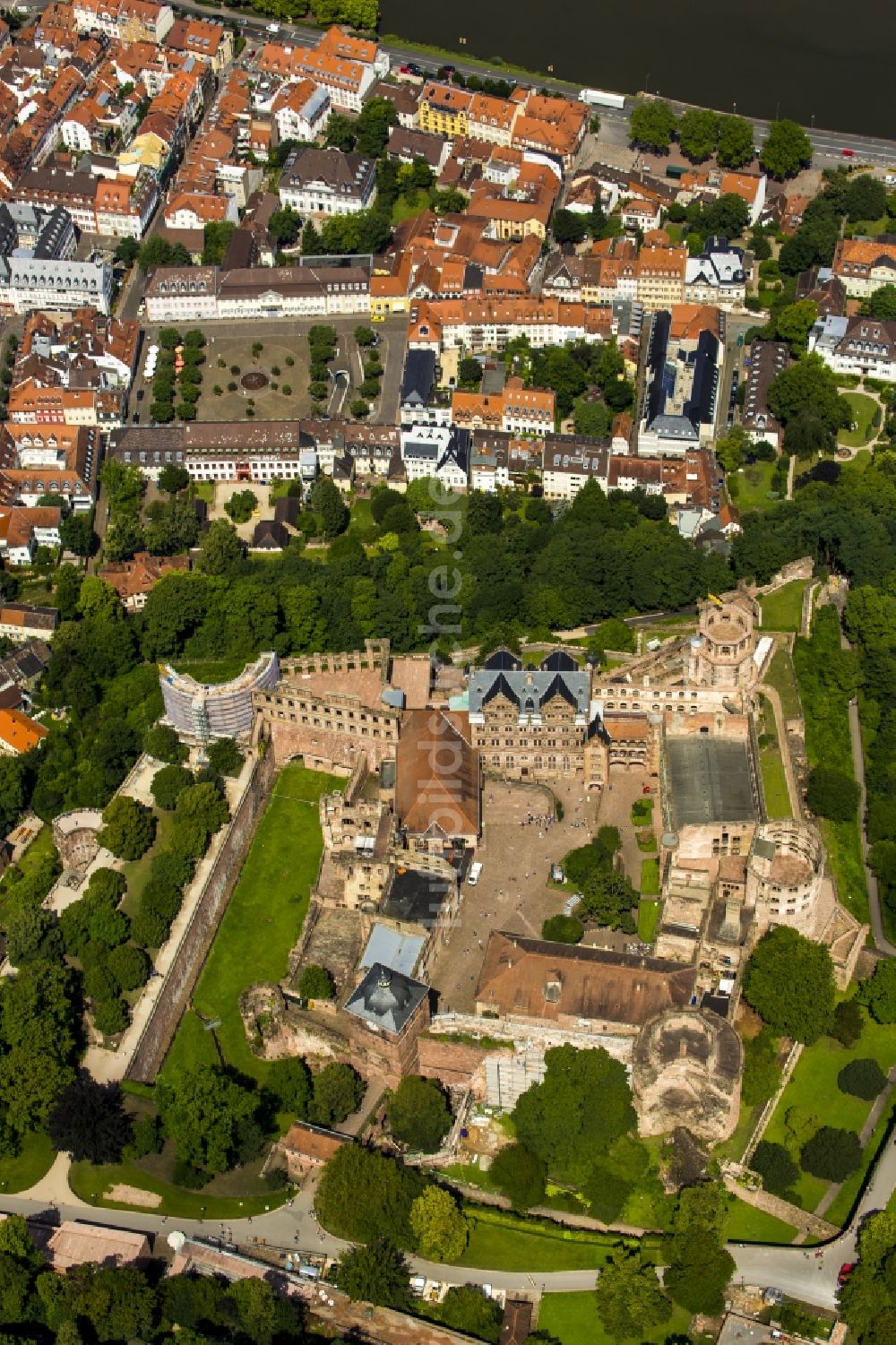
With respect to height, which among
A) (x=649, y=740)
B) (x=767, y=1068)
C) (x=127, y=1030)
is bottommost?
(x=127, y=1030)

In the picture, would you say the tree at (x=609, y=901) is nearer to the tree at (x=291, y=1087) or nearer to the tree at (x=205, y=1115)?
the tree at (x=291, y=1087)

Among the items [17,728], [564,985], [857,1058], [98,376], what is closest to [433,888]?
[564,985]

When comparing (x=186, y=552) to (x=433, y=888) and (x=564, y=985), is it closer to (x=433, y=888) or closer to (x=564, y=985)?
(x=433, y=888)

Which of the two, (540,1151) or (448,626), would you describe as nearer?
A: (540,1151)

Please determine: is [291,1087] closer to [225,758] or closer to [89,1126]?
[89,1126]

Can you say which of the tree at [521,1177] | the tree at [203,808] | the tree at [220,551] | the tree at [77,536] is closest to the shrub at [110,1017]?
the tree at [203,808]

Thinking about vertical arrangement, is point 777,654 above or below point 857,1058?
above
